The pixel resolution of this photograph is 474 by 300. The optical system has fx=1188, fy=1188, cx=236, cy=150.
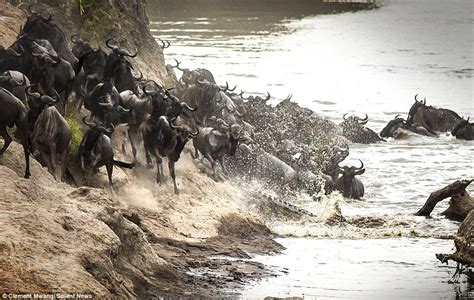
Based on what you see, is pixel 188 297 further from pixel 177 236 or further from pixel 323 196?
pixel 323 196

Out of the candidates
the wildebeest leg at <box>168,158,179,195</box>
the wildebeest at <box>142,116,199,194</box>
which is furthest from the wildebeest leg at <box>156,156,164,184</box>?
A: the wildebeest leg at <box>168,158,179,195</box>

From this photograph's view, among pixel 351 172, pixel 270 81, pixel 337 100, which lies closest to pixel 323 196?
pixel 351 172

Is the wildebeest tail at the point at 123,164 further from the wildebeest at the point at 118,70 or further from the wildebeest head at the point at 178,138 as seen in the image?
the wildebeest at the point at 118,70

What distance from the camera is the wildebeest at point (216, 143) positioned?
19.6 m

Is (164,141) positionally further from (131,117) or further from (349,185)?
(349,185)

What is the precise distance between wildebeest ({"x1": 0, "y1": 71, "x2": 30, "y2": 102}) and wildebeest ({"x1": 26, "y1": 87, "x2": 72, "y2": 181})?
20 centimetres

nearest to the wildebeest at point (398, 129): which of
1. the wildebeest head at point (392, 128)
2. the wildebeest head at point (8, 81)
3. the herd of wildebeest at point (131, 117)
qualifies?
the wildebeest head at point (392, 128)

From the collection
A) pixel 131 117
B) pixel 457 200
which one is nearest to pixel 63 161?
pixel 131 117

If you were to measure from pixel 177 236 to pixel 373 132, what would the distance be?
706 inches

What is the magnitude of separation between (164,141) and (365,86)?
29.2 metres

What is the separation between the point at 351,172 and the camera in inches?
925

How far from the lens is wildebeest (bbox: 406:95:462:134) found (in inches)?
1313

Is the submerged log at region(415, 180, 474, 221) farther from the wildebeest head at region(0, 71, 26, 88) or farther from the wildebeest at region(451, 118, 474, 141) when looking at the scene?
the wildebeest at region(451, 118, 474, 141)

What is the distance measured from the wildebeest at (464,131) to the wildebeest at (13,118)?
20567 millimetres
